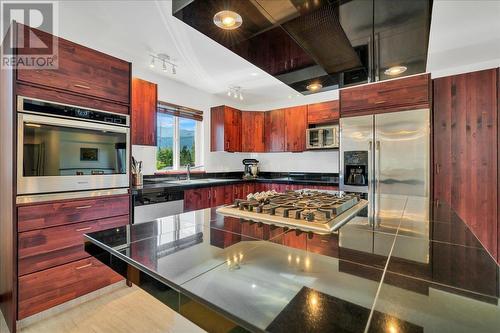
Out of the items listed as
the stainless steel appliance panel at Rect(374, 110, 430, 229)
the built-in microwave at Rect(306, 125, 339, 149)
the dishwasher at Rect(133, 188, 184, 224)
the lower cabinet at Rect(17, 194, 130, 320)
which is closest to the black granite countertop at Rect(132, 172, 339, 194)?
the dishwasher at Rect(133, 188, 184, 224)

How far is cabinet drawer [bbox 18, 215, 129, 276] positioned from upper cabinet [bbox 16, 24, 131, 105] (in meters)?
1.14

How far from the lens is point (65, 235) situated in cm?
199

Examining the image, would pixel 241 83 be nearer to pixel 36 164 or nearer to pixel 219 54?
pixel 219 54

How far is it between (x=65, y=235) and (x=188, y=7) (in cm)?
204

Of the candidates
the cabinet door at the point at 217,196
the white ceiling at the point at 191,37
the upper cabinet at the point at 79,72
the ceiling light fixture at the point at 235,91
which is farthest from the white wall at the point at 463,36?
the cabinet door at the point at 217,196

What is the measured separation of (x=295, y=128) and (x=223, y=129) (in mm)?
1248

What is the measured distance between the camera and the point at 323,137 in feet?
12.6

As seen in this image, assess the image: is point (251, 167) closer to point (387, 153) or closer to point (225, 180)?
point (225, 180)

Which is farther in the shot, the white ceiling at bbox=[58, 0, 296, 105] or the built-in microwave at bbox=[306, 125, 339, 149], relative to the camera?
the built-in microwave at bbox=[306, 125, 339, 149]

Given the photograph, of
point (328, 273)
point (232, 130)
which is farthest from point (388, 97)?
point (328, 273)

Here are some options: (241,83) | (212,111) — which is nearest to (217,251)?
(241,83)

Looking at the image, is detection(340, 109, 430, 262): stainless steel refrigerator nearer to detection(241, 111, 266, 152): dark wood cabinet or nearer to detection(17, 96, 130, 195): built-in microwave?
detection(241, 111, 266, 152): dark wood cabinet

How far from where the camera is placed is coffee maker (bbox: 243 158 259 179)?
4.85 meters

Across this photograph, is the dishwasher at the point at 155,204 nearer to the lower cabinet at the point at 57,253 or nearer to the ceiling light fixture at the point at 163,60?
the lower cabinet at the point at 57,253
